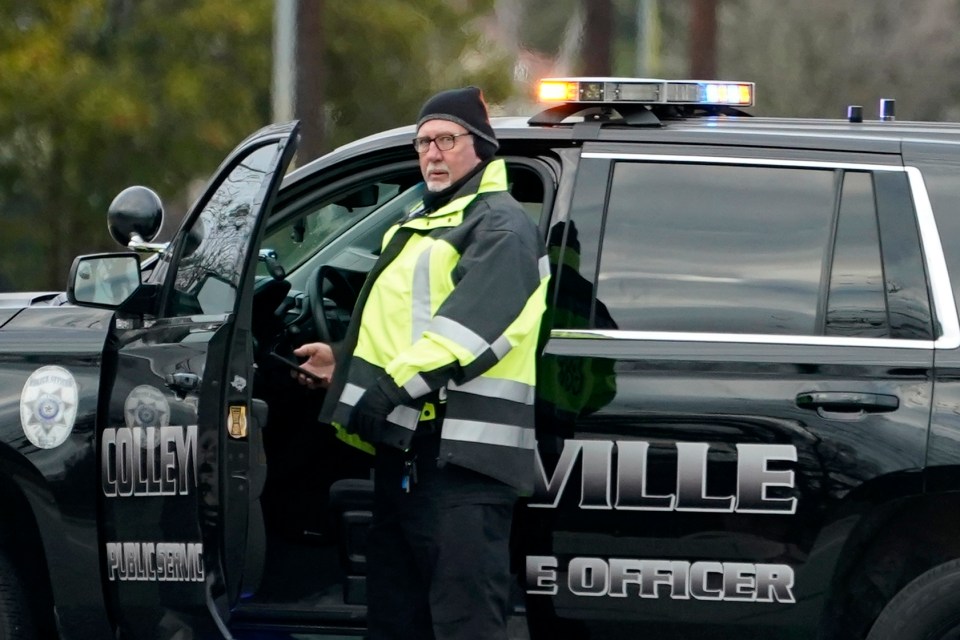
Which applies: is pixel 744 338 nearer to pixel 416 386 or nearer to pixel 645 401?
pixel 645 401

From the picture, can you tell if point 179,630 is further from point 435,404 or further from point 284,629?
point 435,404

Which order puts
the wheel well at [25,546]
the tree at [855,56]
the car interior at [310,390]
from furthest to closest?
the tree at [855,56], the car interior at [310,390], the wheel well at [25,546]

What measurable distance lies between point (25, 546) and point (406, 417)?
3.82 ft

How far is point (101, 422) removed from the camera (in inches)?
159

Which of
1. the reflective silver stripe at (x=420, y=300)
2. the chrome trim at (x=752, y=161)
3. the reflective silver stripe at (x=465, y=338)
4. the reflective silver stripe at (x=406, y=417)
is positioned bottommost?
the reflective silver stripe at (x=406, y=417)

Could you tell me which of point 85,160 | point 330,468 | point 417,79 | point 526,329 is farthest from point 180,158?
point 526,329

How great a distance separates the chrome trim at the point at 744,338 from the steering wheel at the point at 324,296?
3.07 feet

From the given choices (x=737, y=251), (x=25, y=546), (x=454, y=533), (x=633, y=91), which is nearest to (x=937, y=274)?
(x=737, y=251)

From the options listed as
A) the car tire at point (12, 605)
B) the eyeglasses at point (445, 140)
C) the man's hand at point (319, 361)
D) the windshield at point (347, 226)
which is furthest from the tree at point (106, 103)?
the eyeglasses at point (445, 140)

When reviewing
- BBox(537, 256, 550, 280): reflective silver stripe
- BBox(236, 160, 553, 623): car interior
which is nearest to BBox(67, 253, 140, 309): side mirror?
BBox(236, 160, 553, 623): car interior

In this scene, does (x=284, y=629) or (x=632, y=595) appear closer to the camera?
(x=632, y=595)

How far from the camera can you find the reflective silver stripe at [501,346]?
12.3 feet

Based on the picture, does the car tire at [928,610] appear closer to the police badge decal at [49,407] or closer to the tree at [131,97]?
the police badge decal at [49,407]

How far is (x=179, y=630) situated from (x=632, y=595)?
46.1 inches
